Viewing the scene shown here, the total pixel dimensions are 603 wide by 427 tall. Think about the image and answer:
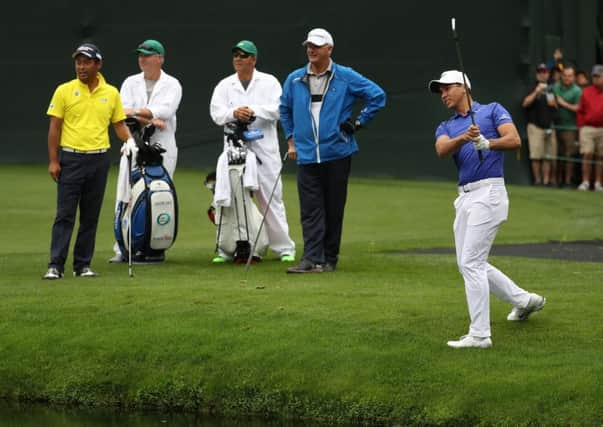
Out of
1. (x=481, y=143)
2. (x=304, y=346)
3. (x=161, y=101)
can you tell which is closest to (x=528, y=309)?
(x=481, y=143)

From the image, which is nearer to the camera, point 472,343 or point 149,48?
point 472,343

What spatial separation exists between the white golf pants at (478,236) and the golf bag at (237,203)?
4646 mm

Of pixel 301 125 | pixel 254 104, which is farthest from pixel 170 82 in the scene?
pixel 301 125

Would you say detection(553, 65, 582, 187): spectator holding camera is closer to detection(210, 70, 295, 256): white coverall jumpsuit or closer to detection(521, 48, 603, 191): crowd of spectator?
detection(521, 48, 603, 191): crowd of spectator

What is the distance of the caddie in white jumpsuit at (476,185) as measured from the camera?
28.2ft

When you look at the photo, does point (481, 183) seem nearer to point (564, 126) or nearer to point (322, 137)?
point (322, 137)

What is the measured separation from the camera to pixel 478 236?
28.2 feet

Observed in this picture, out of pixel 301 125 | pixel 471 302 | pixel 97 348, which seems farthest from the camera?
pixel 301 125

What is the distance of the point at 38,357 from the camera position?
927 cm

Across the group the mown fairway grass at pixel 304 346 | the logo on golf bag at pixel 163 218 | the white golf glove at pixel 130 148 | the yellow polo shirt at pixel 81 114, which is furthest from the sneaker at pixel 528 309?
the white golf glove at pixel 130 148

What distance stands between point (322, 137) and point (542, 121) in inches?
429

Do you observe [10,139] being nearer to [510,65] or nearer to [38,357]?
[510,65]

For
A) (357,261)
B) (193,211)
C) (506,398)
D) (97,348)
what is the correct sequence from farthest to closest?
(193,211), (357,261), (97,348), (506,398)

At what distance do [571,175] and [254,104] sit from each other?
429 inches
